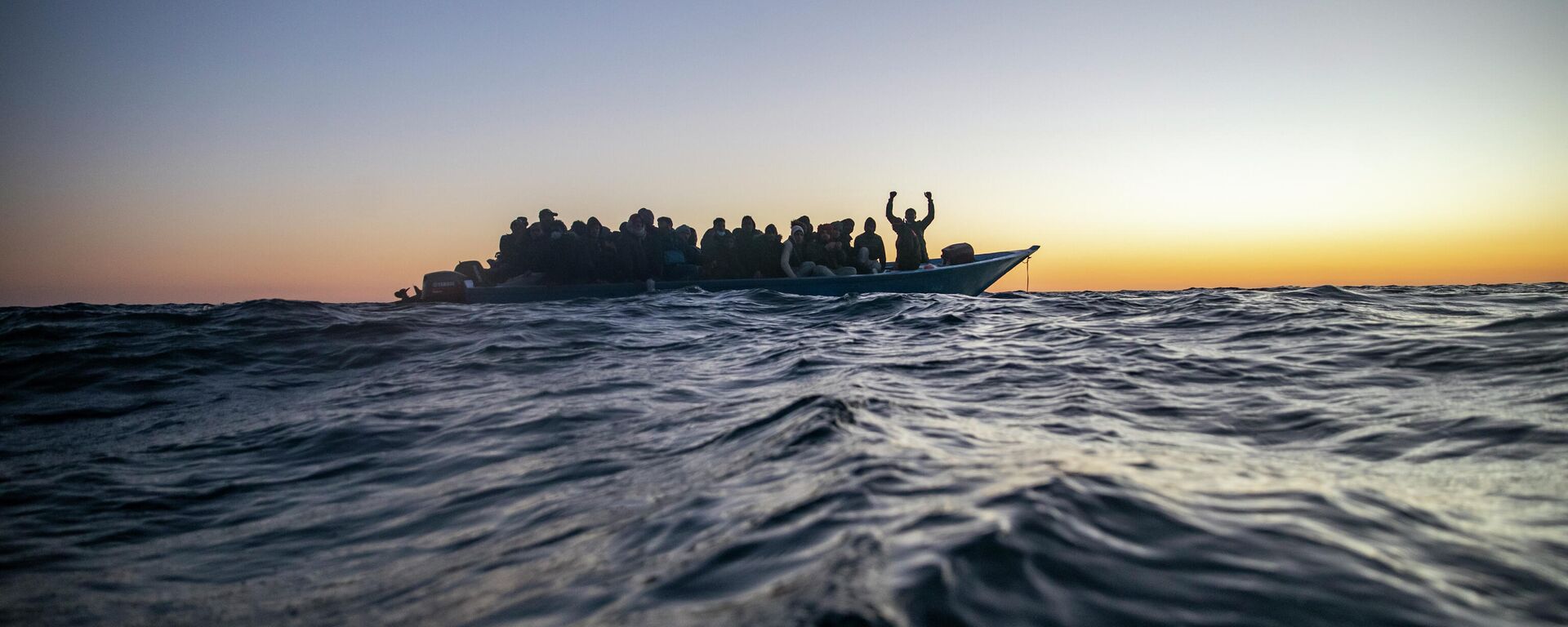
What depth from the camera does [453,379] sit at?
7254mm

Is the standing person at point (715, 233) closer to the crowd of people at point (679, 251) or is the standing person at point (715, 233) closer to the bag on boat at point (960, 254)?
the crowd of people at point (679, 251)

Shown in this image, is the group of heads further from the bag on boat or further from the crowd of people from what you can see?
the bag on boat

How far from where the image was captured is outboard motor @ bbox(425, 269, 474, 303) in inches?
693

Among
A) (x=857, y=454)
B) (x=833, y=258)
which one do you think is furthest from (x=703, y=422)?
(x=833, y=258)

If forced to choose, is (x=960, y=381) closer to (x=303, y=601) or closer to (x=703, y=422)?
(x=703, y=422)

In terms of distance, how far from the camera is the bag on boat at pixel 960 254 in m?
19.0

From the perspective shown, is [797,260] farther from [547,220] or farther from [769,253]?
[547,220]

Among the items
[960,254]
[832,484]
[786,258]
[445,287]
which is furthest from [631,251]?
[832,484]

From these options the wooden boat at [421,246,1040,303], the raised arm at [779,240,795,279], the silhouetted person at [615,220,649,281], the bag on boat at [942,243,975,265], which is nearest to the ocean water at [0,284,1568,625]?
the wooden boat at [421,246,1040,303]

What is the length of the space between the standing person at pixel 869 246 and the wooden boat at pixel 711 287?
2.56 feet

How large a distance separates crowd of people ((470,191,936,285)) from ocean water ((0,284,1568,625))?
900 centimetres

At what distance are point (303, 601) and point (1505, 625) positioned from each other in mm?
3217

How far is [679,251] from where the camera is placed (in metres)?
18.3

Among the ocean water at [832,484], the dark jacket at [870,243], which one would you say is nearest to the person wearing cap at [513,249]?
the dark jacket at [870,243]
